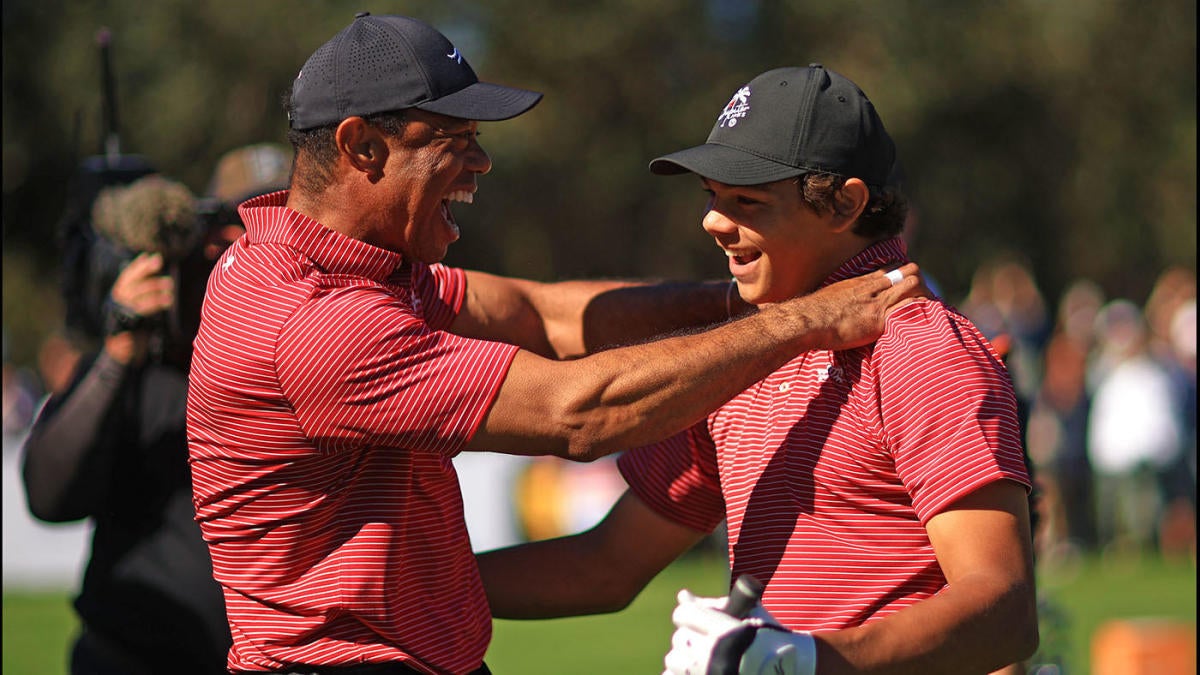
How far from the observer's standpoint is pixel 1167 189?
27.7m

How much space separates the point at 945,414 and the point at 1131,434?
39.8ft

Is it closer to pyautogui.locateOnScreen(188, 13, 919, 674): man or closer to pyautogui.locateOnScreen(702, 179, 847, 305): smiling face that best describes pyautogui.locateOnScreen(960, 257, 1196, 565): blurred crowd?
pyautogui.locateOnScreen(702, 179, 847, 305): smiling face

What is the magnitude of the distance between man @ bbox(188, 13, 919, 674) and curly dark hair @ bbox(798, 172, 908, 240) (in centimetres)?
16

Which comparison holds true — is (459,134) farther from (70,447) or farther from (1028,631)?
(70,447)

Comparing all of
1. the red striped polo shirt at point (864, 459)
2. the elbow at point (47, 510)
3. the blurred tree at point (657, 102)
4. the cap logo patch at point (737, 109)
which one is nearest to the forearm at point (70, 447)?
the elbow at point (47, 510)

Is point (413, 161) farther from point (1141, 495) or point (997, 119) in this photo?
point (997, 119)

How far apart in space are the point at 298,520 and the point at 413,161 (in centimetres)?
88

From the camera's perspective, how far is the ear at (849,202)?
3350mm

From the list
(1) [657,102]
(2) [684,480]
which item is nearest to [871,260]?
(2) [684,480]

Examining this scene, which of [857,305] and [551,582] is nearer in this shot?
[857,305]

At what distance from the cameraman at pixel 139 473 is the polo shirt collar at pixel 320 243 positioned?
1.19 meters

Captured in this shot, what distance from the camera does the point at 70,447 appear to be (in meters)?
4.54

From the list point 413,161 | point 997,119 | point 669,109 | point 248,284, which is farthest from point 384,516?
point 997,119

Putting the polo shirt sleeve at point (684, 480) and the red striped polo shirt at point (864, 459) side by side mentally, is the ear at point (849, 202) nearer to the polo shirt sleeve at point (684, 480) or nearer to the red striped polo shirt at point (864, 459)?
the red striped polo shirt at point (864, 459)
